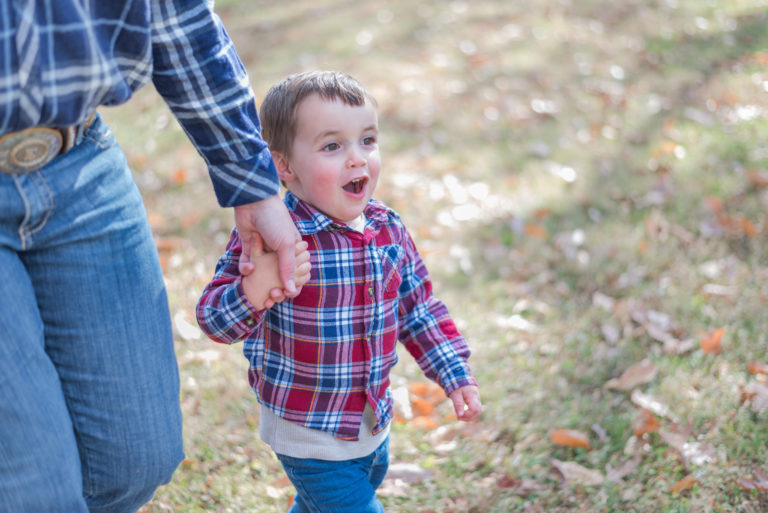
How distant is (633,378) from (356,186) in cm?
194

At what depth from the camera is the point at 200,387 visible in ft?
11.9

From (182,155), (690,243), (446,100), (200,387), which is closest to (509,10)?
(446,100)

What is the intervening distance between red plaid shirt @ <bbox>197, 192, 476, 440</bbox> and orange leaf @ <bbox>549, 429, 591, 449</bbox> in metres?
1.26

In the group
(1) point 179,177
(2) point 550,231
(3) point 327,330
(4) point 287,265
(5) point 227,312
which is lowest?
(2) point 550,231

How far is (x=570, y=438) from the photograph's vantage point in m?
3.21

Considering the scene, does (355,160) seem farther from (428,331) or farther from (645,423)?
(645,423)

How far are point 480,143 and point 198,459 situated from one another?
13.0 feet

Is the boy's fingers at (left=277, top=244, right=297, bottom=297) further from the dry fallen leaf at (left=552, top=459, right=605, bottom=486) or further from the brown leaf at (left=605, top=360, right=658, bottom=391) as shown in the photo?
the brown leaf at (left=605, top=360, right=658, bottom=391)

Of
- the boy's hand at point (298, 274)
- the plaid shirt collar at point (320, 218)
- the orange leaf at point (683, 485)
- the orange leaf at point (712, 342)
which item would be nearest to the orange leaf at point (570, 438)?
the orange leaf at point (683, 485)

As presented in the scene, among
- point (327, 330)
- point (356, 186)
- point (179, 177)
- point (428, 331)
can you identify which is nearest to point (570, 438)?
point (428, 331)

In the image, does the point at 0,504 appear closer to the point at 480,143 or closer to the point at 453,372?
the point at 453,372

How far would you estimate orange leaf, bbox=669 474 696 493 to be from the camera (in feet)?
9.36

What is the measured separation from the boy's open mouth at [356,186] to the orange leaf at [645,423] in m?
1.76

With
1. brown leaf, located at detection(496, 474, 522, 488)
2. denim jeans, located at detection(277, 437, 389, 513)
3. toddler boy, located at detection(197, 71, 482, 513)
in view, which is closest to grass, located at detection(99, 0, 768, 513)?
brown leaf, located at detection(496, 474, 522, 488)
